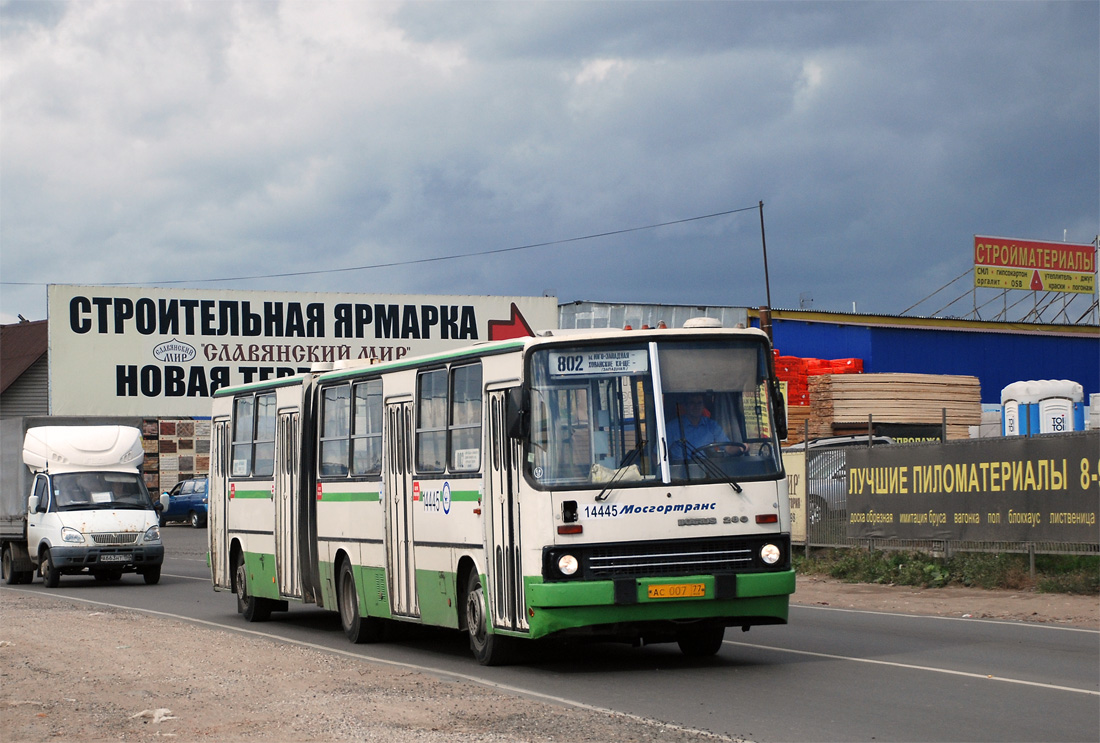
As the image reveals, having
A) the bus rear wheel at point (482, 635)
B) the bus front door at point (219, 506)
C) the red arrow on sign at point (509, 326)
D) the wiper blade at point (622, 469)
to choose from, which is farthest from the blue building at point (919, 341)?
the wiper blade at point (622, 469)

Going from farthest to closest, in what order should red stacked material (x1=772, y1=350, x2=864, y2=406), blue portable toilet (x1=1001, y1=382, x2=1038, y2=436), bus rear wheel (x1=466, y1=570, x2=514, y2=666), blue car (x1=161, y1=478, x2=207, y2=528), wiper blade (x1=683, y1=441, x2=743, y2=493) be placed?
blue car (x1=161, y1=478, x2=207, y2=528) < red stacked material (x1=772, y1=350, x2=864, y2=406) < blue portable toilet (x1=1001, y1=382, x2=1038, y2=436) < bus rear wheel (x1=466, y1=570, x2=514, y2=666) < wiper blade (x1=683, y1=441, x2=743, y2=493)

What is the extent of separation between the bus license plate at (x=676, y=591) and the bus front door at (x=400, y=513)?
3.37 meters

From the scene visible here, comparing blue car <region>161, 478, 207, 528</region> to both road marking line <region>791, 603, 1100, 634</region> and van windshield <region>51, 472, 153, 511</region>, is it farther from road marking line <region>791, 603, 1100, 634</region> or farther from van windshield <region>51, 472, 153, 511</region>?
road marking line <region>791, 603, 1100, 634</region>

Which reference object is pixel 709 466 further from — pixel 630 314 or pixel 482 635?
pixel 630 314

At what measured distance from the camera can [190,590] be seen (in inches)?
1022

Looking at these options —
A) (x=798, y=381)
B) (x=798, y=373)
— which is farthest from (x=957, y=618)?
(x=798, y=373)

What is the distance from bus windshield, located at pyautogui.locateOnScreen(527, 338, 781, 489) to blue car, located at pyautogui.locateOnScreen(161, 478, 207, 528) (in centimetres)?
4081

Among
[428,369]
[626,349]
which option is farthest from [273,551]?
[626,349]

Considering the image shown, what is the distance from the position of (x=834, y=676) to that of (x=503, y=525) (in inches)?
118

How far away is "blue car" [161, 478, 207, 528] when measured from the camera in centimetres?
5175

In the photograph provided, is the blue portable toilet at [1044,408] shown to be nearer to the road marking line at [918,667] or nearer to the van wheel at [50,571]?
the van wheel at [50,571]

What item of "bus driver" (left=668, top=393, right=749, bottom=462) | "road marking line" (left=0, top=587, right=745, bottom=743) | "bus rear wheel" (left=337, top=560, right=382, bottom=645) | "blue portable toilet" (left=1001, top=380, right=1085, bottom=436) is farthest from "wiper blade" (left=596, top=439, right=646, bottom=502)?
"blue portable toilet" (left=1001, top=380, right=1085, bottom=436)

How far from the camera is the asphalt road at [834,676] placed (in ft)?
31.6

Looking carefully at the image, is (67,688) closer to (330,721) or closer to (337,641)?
(330,721)
